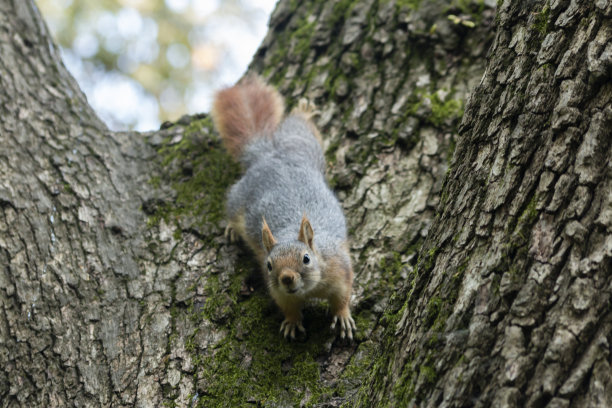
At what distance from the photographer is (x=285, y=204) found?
14.0ft

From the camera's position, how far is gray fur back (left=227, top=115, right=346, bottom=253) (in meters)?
3.99

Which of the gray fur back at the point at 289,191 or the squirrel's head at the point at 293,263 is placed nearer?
the squirrel's head at the point at 293,263

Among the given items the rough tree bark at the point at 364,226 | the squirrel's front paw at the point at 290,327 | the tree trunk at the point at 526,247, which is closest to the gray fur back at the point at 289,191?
the rough tree bark at the point at 364,226

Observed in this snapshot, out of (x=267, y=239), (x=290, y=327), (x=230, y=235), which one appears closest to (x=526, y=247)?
(x=290, y=327)

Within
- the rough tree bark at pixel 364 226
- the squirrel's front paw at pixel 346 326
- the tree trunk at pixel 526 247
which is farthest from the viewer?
the squirrel's front paw at pixel 346 326

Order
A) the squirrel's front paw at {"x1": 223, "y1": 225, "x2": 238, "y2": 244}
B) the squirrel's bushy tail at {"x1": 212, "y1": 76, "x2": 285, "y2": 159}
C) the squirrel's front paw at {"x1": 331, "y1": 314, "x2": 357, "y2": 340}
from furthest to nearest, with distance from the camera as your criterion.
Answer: the squirrel's bushy tail at {"x1": 212, "y1": 76, "x2": 285, "y2": 159} < the squirrel's front paw at {"x1": 223, "y1": 225, "x2": 238, "y2": 244} < the squirrel's front paw at {"x1": 331, "y1": 314, "x2": 357, "y2": 340}

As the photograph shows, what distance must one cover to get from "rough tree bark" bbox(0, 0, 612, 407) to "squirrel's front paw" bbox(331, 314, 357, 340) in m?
0.07

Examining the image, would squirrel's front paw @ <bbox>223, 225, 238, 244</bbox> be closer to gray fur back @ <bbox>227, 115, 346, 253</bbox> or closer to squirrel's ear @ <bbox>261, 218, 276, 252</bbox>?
gray fur back @ <bbox>227, 115, 346, 253</bbox>

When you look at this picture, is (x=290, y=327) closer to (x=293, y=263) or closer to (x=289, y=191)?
(x=293, y=263)

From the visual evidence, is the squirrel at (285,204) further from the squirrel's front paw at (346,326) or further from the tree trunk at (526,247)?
the tree trunk at (526,247)

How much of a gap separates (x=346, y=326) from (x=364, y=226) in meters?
0.81

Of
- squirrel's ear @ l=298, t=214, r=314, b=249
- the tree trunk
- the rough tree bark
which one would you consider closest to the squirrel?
squirrel's ear @ l=298, t=214, r=314, b=249

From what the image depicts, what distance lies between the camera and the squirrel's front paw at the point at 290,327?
10.6 ft

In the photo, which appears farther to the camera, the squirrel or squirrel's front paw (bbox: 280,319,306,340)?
the squirrel
